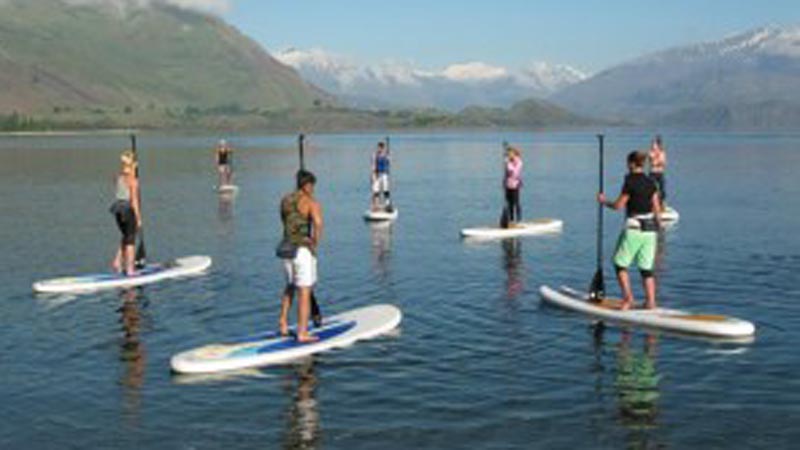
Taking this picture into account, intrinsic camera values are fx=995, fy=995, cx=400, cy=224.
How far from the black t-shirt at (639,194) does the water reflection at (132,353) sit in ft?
29.0

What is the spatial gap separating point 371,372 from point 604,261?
1277cm

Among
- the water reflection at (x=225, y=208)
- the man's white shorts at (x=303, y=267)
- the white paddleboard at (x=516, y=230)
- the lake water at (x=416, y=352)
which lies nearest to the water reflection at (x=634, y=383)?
the lake water at (x=416, y=352)

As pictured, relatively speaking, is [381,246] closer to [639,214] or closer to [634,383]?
[639,214]

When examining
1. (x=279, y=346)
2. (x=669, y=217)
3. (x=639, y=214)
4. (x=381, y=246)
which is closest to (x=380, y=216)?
(x=381, y=246)

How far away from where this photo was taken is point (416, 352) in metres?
16.5

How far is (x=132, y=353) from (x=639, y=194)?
9.23 m

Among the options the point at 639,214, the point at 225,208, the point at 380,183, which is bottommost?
the point at 225,208

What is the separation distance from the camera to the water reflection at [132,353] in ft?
45.8

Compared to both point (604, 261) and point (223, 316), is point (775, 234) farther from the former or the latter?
point (223, 316)

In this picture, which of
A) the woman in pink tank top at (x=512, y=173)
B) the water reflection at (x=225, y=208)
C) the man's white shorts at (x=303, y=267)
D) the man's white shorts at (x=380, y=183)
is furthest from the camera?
the water reflection at (x=225, y=208)

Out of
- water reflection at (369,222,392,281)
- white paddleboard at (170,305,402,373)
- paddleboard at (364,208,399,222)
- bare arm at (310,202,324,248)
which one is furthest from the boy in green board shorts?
paddleboard at (364,208,399,222)

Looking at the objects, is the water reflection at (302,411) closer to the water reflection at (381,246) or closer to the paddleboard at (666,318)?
the paddleboard at (666,318)

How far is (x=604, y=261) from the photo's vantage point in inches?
1047

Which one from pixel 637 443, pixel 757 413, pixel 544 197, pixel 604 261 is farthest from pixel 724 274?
pixel 544 197
